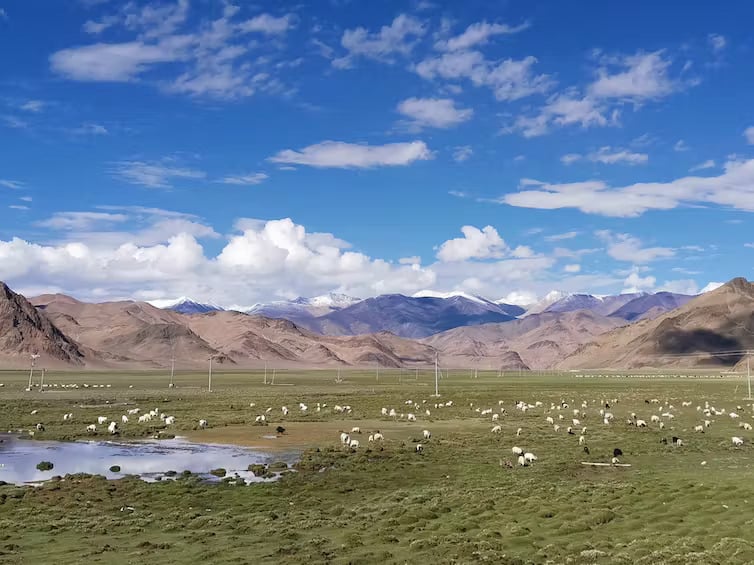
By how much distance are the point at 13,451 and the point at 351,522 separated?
25270 millimetres

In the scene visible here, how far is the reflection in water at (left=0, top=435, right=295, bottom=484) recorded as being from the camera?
103ft

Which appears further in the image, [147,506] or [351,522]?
[147,506]

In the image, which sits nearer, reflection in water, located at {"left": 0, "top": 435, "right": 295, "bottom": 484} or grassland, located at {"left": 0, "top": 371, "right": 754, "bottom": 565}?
grassland, located at {"left": 0, "top": 371, "right": 754, "bottom": 565}

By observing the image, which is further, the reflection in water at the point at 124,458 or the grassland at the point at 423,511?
the reflection in water at the point at 124,458

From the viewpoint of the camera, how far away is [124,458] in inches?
1436

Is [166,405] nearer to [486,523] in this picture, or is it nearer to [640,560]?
[486,523]

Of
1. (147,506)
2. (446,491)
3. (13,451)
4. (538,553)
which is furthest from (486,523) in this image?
(13,451)

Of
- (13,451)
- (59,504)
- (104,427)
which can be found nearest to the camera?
(59,504)

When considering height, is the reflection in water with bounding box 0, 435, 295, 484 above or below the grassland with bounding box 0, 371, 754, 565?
below

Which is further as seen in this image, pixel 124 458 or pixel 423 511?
pixel 124 458

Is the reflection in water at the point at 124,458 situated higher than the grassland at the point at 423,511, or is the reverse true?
the grassland at the point at 423,511

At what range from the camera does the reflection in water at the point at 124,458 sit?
103 ft

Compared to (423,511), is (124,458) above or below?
below

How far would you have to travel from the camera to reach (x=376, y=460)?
35.0 m
